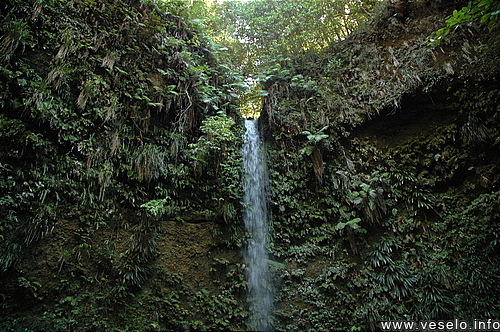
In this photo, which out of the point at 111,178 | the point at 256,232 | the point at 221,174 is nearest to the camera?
the point at 111,178

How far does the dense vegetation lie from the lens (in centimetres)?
485

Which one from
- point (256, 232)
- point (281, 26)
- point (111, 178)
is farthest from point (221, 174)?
point (281, 26)

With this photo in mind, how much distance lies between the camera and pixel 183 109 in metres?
7.36

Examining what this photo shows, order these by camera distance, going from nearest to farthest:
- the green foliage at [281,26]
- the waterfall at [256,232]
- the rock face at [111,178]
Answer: the rock face at [111,178] < the waterfall at [256,232] < the green foliage at [281,26]

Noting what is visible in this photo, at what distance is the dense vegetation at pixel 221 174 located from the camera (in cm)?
485

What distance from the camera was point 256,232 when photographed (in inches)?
282

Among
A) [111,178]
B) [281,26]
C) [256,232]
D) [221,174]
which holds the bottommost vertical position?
[256,232]

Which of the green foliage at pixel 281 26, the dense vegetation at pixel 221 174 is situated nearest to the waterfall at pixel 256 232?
the dense vegetation at pixel 221 174

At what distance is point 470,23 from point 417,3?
6.11ft

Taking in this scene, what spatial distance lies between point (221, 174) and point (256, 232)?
192cm

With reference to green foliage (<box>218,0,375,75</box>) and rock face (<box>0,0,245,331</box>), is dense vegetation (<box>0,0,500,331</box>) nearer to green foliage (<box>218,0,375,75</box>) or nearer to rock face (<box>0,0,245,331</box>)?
rock face (<box>0,0,245,331</box>)

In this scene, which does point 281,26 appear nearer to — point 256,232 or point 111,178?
point 256,232

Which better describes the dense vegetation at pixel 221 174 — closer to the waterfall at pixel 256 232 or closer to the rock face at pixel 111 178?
the rock face at pixel 111 178

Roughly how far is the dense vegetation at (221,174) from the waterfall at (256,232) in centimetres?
25
